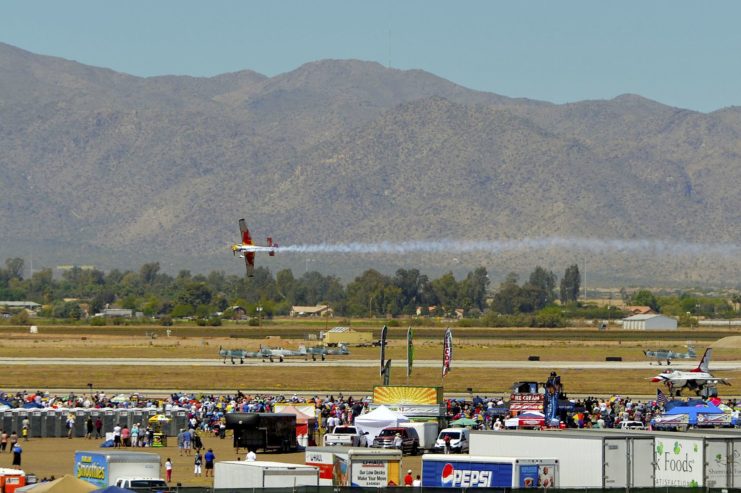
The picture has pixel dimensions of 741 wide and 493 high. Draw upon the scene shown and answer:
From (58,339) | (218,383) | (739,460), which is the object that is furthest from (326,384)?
(58,339)

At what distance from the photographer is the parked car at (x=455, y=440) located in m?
62.1

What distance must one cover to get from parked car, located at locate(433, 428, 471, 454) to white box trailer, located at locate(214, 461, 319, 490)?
58.7 ft

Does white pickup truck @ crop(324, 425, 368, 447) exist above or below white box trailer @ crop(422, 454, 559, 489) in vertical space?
below

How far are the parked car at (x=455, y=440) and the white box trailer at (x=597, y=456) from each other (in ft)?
50.6

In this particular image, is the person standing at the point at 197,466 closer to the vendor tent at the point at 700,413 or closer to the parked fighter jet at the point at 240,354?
the vendor tent at the point at 700,413

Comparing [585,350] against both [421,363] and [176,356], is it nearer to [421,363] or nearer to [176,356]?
[421,363]

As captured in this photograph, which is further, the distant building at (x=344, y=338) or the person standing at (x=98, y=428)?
the distant building at (x=344, y=338)

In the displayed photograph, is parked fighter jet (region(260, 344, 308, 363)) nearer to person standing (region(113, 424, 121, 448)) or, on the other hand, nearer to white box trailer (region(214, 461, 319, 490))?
person standing (region(113, 424, 121, 448))

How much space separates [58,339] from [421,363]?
5844cm

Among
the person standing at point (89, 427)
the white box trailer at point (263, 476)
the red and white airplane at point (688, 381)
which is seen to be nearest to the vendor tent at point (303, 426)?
the person standing at point (89, 427)

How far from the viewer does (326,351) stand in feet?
438

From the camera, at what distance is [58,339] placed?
16112 centimetres

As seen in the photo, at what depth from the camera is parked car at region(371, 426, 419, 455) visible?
6316 centimetres

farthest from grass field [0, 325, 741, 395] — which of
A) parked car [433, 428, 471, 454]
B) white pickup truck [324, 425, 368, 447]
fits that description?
parked car [433, 428, 471, 454]
